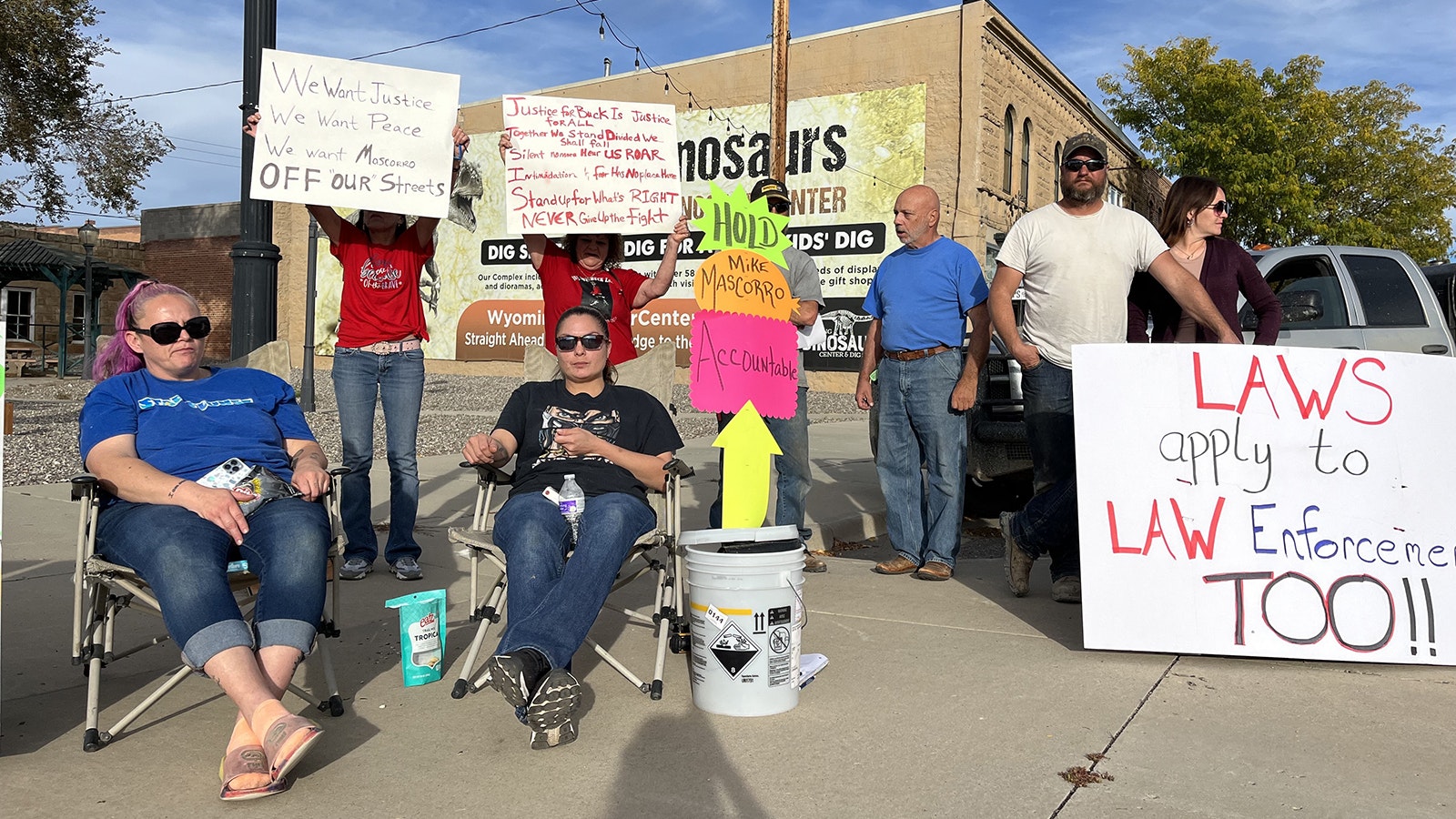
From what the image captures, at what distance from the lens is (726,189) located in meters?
21.8

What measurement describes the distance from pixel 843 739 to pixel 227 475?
6.71ft

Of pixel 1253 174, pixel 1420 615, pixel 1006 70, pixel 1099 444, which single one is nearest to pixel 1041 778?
pixel 1099 444

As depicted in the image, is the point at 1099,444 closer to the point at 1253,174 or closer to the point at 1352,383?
the point at 1352,383

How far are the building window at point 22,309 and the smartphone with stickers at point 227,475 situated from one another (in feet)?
119

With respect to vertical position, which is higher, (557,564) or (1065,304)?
(1065,304)

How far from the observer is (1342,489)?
391 cm

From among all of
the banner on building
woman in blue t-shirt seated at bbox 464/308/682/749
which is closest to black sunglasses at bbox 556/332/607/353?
woman in blue t-shirt seated at bbox 464/308/682/749

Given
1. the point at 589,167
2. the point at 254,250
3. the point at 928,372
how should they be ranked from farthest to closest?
the point at 254,250
the point at 928,372
the point at 589,167

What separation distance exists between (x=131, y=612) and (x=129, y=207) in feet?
54.4

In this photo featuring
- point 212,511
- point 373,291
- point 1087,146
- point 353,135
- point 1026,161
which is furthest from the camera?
point 1026,161

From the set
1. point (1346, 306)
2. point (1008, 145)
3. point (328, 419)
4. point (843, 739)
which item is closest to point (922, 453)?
point (843, 739)

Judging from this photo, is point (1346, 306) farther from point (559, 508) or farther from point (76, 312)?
point (76, 312)

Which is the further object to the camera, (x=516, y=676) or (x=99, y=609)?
(x=99, y=609)

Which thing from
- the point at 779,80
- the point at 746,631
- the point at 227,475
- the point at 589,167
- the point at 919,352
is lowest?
the point at 746,631
